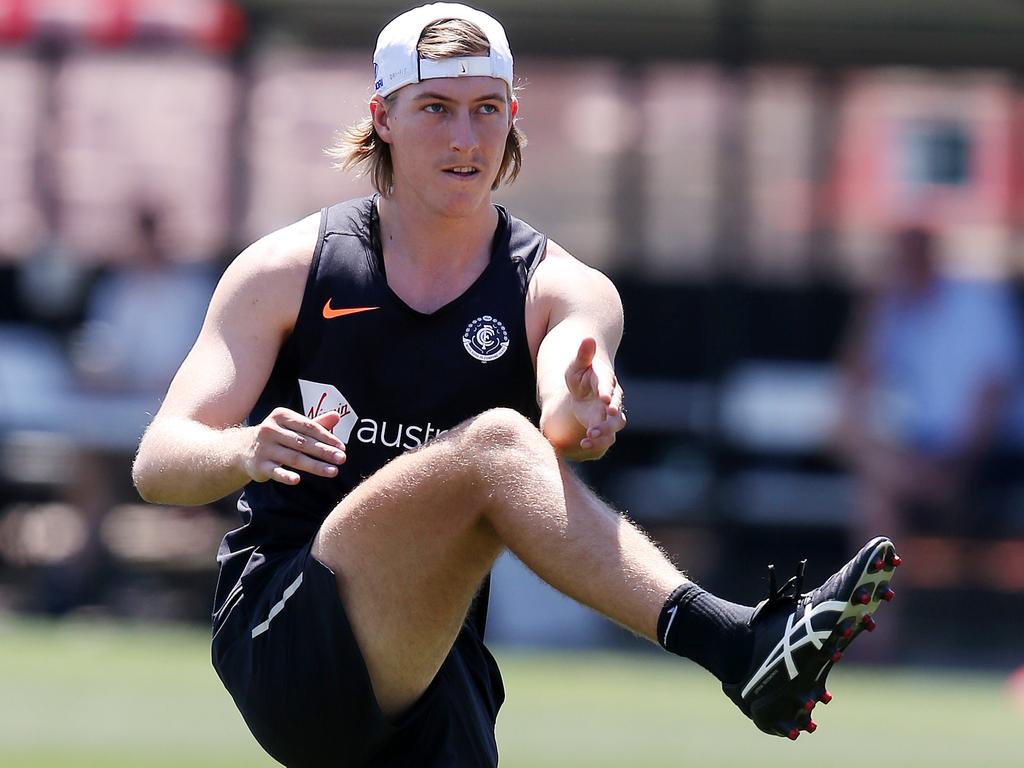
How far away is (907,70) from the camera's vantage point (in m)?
11.5

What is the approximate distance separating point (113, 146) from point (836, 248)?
4.59 metres

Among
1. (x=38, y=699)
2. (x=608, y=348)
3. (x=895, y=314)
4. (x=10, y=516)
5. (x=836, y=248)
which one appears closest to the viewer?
(x=608, y=348)

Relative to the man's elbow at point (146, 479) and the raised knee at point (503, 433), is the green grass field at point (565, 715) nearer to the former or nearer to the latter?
the man's elbow at point (146, 479)

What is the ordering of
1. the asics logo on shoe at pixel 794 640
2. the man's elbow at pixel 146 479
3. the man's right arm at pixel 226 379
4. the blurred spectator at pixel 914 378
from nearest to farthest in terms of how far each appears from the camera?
the asics logo on shoe at pixel 794 640 → the man's right arm at pixel 226 379 → the man's elbow at pixel 146 479 → the blurred spectator at pixel 914 378

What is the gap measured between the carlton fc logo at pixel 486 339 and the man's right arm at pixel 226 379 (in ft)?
1.31

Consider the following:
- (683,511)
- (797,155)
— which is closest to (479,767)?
(683,511)

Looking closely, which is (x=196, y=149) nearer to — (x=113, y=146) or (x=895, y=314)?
(x=113, y=146)

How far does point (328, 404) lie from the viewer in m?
4.32

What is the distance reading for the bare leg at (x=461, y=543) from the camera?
3754mm

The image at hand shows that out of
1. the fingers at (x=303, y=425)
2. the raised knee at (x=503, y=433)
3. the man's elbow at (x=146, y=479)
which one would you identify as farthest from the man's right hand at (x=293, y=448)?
the man's elbow at (x=146, y=479)

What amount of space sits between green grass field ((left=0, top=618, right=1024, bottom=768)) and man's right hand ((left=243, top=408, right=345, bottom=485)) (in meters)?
2.96

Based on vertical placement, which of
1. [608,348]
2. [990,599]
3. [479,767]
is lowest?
[990,599]

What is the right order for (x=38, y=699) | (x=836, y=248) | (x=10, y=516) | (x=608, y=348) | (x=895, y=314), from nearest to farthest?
(x=608, y=348) < (x=38, y=699) < (x=895, y=314) < (x=10, y=516) < (x=836, y=248)

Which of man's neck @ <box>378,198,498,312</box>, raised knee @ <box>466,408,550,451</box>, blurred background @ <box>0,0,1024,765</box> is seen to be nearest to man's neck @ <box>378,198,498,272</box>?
man's neck @ <box>378,198,498,312</box>
